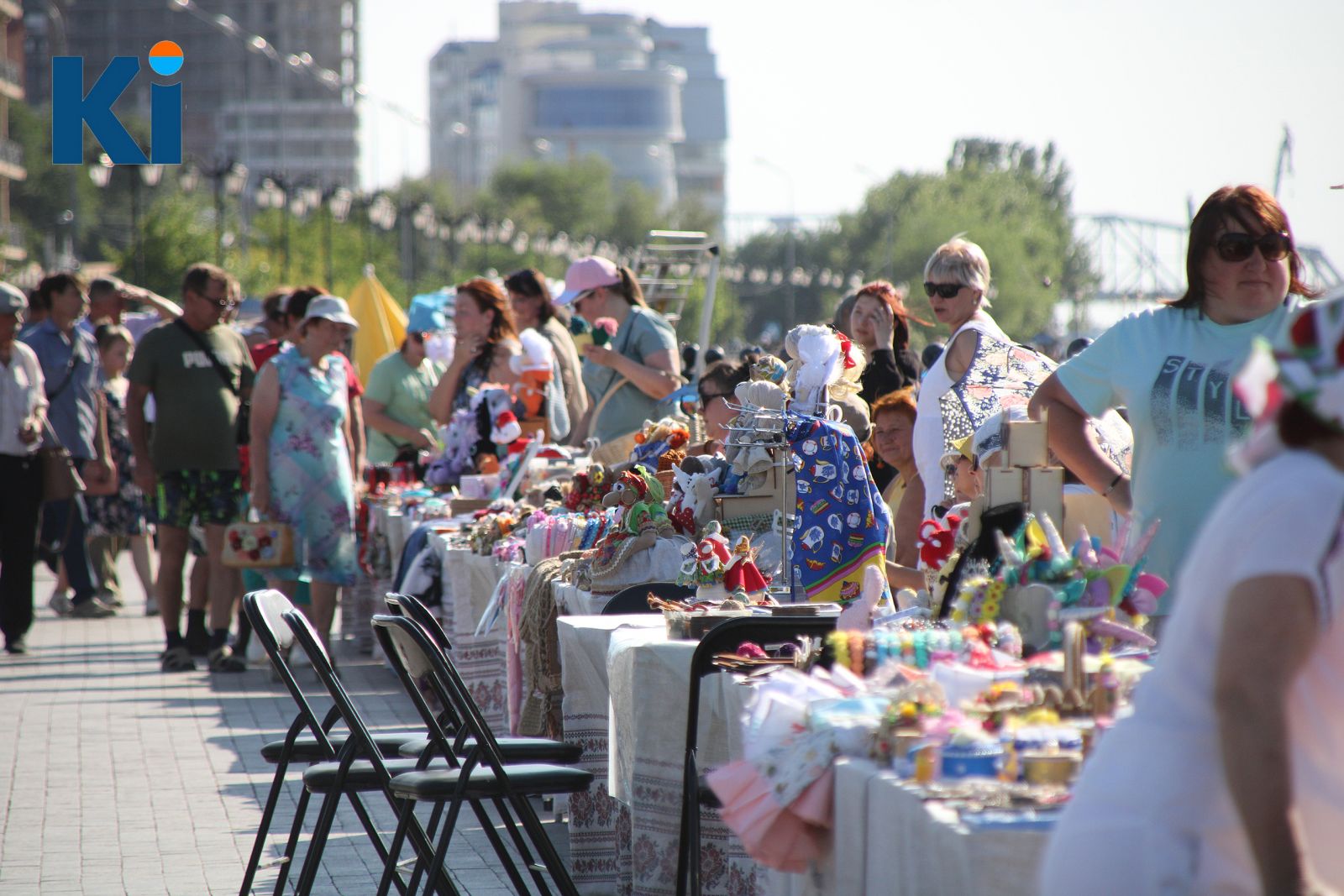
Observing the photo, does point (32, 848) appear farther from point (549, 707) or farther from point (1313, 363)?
point (1313, 363)

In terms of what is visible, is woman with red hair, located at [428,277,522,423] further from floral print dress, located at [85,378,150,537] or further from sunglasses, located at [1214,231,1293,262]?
sunglasses, located at [1214,231,1293,262]

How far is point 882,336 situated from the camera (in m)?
7.64

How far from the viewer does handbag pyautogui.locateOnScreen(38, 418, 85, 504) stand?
9.96 metres

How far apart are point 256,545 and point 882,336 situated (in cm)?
351

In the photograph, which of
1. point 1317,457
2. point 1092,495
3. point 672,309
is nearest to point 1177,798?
point 1317,457

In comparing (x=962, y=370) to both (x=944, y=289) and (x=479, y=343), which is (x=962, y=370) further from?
(x=479, y=343)

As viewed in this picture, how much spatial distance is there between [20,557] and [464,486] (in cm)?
323

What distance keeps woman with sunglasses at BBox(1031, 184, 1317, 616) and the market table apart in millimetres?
1123

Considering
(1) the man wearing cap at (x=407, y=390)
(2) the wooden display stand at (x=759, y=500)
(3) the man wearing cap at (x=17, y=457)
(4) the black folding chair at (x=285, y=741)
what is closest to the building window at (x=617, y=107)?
(1) the man wearing cap at (x=407, y=390)

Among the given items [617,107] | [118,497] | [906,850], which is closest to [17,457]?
[118,497]

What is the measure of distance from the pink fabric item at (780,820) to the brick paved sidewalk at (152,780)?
242 centimetres

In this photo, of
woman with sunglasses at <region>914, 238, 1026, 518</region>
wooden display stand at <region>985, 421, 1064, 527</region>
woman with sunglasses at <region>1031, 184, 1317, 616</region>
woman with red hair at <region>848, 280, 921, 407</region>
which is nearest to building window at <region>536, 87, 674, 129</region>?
woman with red hair at <region>848, 280, 921, 407</region>

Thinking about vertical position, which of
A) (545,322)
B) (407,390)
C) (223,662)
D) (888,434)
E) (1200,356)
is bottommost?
(223,662)

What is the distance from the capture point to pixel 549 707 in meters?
5.29
